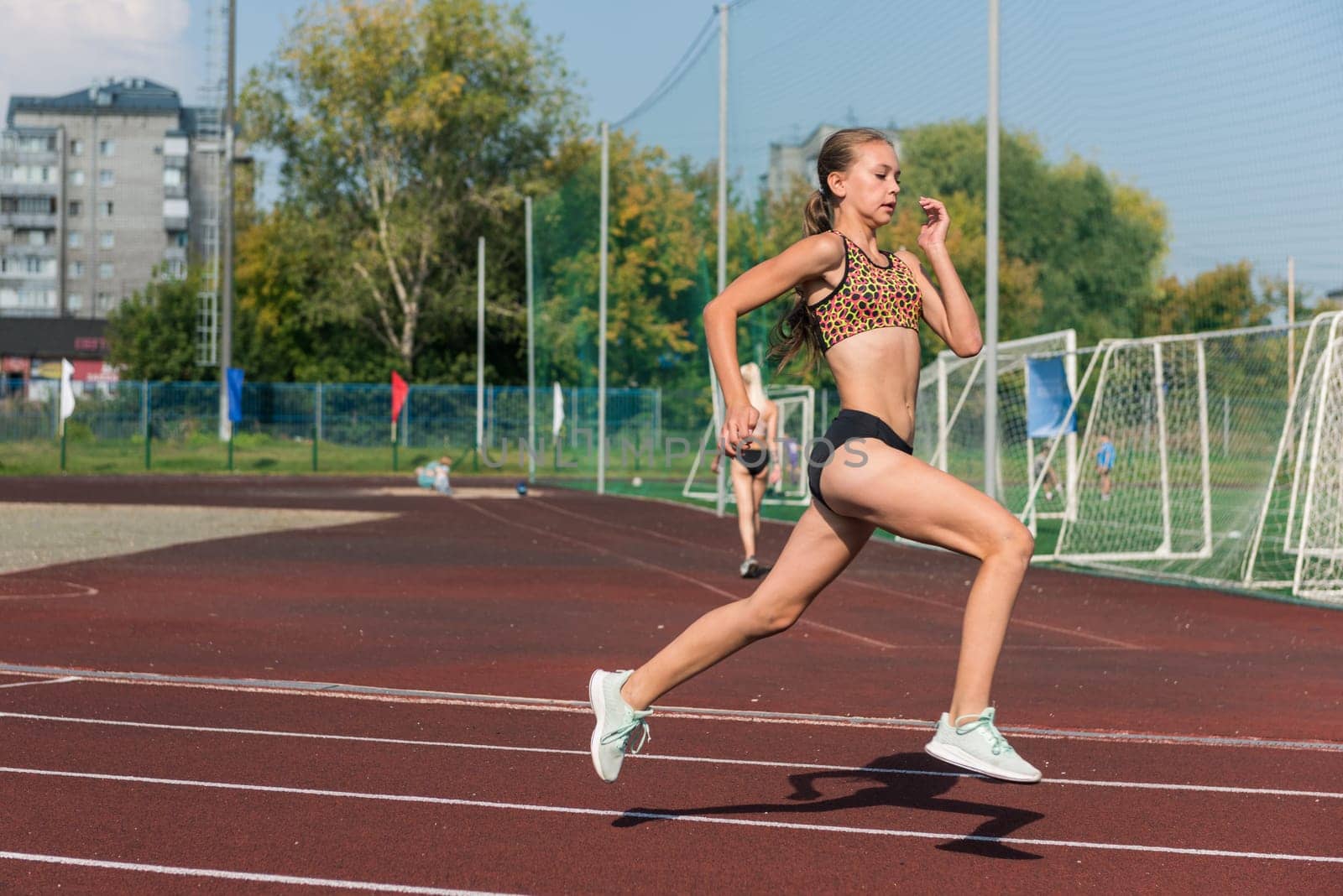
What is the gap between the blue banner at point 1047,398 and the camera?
64.1 feet

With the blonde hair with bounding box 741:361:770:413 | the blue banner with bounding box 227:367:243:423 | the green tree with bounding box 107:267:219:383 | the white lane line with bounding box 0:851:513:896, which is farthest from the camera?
the green tree with bounding box 107:267:219:383

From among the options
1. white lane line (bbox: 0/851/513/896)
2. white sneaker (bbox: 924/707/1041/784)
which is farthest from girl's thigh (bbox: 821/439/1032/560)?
white lane line (bbox: 0/851/513/896)

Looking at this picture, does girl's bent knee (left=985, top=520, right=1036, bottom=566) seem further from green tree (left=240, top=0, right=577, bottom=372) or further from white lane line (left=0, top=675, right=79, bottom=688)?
green tree (left=240, top=0, right=577, bottom=372)

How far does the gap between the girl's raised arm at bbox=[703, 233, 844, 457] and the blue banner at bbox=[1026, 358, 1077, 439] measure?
15.1 m

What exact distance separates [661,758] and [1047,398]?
14407 millimetres

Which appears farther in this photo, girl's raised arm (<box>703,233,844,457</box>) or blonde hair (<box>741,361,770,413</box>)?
blonde hair (<box>741,361,770,413</box>)

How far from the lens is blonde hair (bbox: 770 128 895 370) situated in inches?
197

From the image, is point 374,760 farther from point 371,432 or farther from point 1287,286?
point 371,432

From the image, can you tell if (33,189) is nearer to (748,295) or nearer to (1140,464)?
(1140,464)

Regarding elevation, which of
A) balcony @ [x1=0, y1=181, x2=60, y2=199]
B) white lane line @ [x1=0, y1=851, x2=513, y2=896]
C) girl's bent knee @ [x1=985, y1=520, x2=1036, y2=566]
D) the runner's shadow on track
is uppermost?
balcony @ [x1=0, y1=181, x2=60, y2=199]

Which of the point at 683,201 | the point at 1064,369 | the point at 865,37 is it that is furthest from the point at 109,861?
the point at 683,201

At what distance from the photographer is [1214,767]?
247 inches

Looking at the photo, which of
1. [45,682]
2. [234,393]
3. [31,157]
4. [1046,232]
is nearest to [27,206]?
[31,157]

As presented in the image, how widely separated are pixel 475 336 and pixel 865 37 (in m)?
40.5
